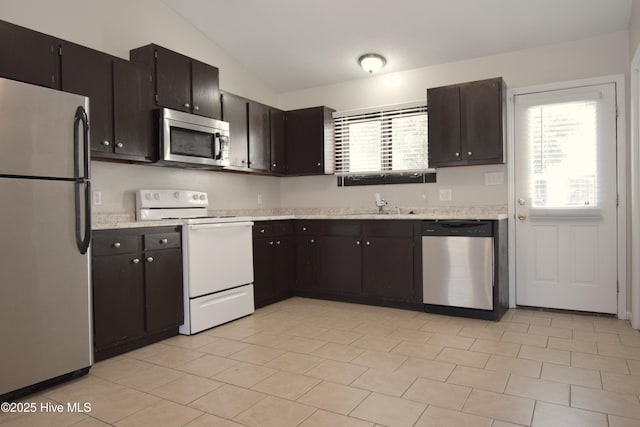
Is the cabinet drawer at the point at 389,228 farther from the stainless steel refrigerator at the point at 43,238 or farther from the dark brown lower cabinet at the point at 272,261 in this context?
the stainless steel refrigerator at the point at 43,238

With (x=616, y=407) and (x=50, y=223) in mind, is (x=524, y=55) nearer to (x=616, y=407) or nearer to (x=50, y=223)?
(x=616, y=407)

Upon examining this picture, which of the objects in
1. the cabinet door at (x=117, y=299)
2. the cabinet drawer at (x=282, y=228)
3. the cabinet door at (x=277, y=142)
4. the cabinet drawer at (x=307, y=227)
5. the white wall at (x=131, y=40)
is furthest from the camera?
the cabinet door at (x=277, y=142)

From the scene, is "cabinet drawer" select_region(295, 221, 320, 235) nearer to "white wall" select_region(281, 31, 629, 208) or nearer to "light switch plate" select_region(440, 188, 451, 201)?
"white wall" select_region(281, 31, 629, 208)

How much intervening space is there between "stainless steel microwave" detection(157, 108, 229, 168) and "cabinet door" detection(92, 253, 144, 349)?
3.17 feet

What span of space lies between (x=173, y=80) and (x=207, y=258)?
1570 mm

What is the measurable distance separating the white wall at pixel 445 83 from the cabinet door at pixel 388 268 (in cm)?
72

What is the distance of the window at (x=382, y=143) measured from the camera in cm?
464

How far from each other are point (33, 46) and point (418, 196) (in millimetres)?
3646

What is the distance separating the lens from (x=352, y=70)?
16.1ft

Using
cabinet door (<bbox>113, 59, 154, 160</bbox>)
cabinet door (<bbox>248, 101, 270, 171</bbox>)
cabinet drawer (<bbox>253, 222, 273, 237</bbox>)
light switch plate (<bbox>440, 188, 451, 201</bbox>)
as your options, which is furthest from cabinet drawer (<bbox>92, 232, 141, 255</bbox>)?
light switch plate (<bbox>440, 188, 451, 201</bbox>)

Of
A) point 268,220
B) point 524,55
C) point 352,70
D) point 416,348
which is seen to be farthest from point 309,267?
point 524,55

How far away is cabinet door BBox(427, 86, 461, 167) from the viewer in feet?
13.7

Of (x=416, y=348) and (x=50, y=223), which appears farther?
(x=416, y=348)

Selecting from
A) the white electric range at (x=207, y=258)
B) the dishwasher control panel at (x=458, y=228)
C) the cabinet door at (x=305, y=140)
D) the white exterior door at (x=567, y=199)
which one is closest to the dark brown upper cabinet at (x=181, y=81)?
the white electric range at (x=207, y=258)
